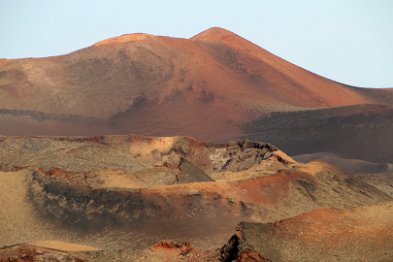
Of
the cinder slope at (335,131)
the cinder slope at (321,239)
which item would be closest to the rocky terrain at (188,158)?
the cinder slope at (321,239)

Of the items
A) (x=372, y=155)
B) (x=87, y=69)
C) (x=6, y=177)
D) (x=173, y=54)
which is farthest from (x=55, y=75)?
(x=6, y=177)

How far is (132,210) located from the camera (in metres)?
43.6

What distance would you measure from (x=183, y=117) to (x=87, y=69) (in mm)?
18008

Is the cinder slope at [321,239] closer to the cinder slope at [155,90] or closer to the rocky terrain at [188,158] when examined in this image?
the rocky terrain at [188,158]

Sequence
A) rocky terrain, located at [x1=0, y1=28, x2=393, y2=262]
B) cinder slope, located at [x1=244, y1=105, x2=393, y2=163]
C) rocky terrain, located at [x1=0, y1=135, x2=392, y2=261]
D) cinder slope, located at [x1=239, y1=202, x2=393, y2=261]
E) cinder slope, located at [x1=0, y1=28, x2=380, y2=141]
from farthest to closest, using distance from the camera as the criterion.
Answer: cinder slope, located at [x1=0, y1=28, x2=380, y2=141]
cinder slope, located at [x1=244, y1=105, x2=393, y2=163]
rocky terrain, located at [x1=0, y1=135, x2=392, y2=261]
rocky terrain, located at [x1=0, y1=28, x2=393, y2=262]
cinder slope, located at [x1=239, y1=202, x2=393, y2=261]

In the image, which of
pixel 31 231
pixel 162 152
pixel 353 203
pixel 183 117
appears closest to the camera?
pixel 31 231

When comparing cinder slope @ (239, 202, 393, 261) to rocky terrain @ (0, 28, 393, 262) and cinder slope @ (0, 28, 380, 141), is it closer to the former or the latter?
rocky terrain @ (0, 28, 393, 262)

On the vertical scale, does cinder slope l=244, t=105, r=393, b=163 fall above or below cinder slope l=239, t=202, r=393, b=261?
below

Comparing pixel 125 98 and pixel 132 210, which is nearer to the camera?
pixel 132 210

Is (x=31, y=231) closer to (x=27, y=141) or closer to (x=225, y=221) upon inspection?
(x=225, y=221)

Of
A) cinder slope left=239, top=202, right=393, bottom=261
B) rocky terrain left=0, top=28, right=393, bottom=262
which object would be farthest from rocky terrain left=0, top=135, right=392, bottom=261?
cinder slope left=239, top=202, right=393, bottom=261

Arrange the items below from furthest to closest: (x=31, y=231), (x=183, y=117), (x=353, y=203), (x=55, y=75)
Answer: (x=55, y=75)
(x=183, y=117)
(x=353, y=203)
(x=31, y=231)

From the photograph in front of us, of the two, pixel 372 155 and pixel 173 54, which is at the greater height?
pixel 173 54

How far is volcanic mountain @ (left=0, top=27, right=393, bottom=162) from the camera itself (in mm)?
103188
